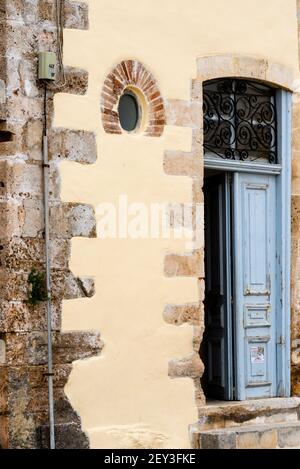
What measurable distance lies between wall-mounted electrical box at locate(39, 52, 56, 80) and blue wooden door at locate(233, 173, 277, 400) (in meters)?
2.17

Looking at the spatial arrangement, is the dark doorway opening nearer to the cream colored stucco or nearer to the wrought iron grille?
the wrought iron grille

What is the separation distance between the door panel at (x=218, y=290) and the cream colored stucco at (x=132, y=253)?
721 mm

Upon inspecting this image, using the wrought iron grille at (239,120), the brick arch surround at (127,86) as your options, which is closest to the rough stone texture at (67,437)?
the brick arch surround at (127,86)

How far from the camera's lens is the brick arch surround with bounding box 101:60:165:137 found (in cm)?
841

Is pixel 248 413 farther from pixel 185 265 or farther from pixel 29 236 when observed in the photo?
pixel 29 236

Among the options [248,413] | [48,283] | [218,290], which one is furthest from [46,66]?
[248,413]

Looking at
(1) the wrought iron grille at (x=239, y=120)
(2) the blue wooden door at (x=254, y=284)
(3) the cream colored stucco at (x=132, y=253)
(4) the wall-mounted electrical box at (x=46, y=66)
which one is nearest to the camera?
(4) the wall-mounted electrical box at (x=46, y=66)

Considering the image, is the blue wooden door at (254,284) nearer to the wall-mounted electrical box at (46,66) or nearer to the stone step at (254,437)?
the stone step at (254,437)

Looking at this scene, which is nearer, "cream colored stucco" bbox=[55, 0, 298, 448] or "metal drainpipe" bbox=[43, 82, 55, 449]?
"metal drainpipe" bbox=[43, 82, 55, 449]

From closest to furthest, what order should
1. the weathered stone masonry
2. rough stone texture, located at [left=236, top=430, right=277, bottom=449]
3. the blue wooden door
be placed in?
1. the weathered stone masonry
2. rough stone texture, located at [left=236, top=430, right=277, bottom=449]
3. the blue wooden door

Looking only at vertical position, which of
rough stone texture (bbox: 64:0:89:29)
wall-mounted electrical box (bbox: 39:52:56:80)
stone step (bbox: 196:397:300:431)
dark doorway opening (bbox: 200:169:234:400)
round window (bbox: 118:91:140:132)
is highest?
rough stone texture (bbox: 64:0:89:29)

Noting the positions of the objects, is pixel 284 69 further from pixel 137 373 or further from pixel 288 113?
pixel 137 373

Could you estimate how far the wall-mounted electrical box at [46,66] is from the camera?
800 cm

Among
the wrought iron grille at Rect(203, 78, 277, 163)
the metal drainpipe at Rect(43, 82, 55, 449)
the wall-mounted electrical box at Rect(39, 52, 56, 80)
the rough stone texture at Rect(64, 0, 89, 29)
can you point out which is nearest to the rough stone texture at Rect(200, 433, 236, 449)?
the metal drainpipe at Rect(43, 82, 55, 449)
